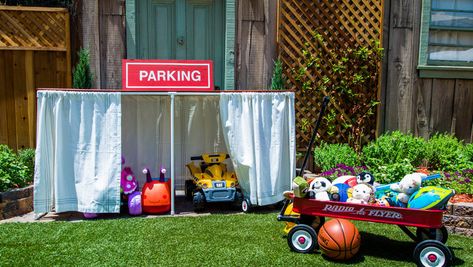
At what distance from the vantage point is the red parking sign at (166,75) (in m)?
5.55

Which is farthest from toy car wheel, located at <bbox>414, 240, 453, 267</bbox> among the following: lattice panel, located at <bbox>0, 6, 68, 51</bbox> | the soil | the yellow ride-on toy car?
lattice panel, located at <bbox>0, 6, 68, 51</bbox>

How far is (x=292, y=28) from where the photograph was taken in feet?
24.8

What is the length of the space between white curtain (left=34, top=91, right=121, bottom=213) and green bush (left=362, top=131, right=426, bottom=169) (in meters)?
3.82

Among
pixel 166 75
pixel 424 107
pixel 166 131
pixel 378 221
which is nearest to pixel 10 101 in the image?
pixel 166 131

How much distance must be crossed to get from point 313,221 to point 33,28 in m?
5.59

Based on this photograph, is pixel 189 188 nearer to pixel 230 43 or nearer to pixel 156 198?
pixel 156 198

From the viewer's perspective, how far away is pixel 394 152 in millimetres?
6406

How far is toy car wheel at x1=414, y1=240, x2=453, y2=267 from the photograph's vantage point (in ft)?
12.4

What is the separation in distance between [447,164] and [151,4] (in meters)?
5.74

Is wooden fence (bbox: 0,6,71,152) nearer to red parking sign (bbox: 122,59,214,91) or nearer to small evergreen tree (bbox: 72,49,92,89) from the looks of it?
small evergreen tree (bbox: 72,49,92,89)

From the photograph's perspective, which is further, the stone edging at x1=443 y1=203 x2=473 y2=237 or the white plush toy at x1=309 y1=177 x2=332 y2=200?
the stone edging at x1=443 y1=203 x2=473 y2=237

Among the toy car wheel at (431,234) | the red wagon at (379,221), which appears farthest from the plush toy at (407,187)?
the toy car wheel at (431,234)

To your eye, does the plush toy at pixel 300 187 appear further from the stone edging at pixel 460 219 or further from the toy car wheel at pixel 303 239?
the stone edging at pixel 460 219

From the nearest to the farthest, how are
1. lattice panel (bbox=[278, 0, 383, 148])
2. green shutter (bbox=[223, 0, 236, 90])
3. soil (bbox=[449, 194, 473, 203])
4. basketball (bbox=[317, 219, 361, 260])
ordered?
basketball (bbox=[317, 219, 361, 260])
soil (bbox=[449, 194, 473, 203])
green shutter (bbox=[223, 0, 236, 90])
lattice panel (bbox=[278, 0, 383, 148])
